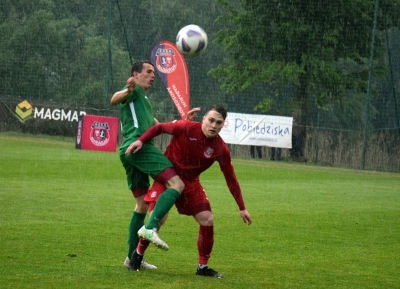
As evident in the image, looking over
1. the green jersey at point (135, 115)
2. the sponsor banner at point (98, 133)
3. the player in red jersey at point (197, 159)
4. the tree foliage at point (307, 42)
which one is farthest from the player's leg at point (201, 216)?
the tree foliage at point (307, 42)

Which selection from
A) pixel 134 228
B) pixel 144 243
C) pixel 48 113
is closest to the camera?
pixel 144 243

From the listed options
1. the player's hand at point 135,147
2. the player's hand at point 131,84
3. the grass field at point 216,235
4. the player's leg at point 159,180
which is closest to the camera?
the player's leg at point 159,180

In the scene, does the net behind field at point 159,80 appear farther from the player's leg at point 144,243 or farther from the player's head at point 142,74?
the player's leg at point 144,243

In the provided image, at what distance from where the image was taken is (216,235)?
33.7 feet

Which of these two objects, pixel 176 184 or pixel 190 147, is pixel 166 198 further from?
pixel 190 147

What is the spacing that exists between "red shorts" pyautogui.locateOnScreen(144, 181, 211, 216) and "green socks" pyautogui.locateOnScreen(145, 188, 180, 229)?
0.79 feet

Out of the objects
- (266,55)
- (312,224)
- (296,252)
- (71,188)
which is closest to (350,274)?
(296,252)

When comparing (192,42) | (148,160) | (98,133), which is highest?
(192,42)

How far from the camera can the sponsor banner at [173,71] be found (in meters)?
29.5

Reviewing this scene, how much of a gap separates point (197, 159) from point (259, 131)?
2235 cm

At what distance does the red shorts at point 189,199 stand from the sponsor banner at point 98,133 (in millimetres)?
20347

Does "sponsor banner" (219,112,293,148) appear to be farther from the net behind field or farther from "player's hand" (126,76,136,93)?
"player's hand" (126,76,136,93)

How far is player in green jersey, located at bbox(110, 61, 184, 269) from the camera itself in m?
7.01

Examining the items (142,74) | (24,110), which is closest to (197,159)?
(142,74)
